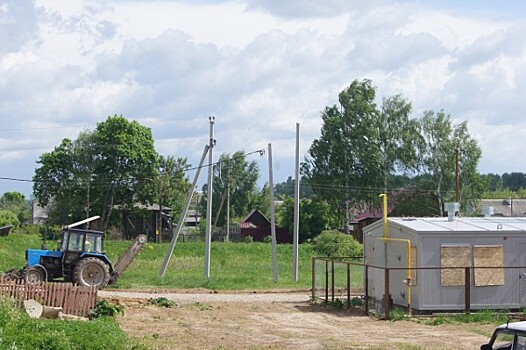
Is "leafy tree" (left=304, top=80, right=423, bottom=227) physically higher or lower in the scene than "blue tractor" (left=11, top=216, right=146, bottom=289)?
higher

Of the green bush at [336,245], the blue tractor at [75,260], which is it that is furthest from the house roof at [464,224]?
the green bush at [336,245]

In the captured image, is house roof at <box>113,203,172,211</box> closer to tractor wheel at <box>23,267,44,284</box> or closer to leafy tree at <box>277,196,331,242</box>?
leafy tree at <box>277,196,331,242</box>

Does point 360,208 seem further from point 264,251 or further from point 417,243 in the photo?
point 417,243

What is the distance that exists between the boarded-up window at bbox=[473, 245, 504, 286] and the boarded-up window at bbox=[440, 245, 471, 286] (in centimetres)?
28

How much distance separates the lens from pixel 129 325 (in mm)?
22922

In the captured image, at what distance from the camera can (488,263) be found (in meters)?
26.4

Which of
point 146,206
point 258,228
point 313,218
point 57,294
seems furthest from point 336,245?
point 57,294

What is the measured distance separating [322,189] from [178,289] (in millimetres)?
33431

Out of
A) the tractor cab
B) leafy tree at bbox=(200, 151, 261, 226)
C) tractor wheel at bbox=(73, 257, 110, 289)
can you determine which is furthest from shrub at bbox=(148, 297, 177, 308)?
leafy tree at bbox=(200, 151, 261, 226)

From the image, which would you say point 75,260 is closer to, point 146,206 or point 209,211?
point 209,211

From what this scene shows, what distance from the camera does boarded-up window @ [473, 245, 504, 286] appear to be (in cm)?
2623

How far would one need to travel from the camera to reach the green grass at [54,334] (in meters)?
16.9

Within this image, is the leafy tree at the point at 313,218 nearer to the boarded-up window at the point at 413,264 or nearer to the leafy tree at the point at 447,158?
the leafy tree at the point at 447,158

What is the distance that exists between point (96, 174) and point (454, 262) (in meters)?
49.3
